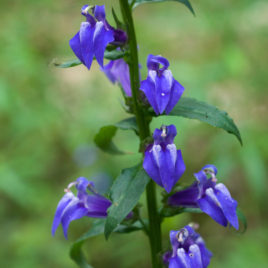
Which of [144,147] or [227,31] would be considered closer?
[144,147]

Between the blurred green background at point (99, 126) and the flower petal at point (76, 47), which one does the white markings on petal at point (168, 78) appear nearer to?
the flower petal at point (76, 47)

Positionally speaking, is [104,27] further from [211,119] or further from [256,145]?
[256,145]

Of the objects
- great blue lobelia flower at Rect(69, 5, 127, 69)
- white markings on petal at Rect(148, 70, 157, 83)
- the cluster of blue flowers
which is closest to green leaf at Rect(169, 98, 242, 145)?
the cluster of blue flowers

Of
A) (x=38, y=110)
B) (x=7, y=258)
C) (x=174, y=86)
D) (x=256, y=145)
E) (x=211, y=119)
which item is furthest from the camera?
(x=38, y=110)

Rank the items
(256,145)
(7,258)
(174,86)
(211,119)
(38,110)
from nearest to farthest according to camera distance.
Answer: (174,86)
(211,119)
(256,145)
(7,258)
(38,110)

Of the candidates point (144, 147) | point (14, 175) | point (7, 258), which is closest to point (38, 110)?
point (14, 175)

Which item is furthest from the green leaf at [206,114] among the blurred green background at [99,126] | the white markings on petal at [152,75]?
the blurred green background at [99,126]

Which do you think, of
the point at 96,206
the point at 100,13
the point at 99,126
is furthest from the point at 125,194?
the point at 99,126

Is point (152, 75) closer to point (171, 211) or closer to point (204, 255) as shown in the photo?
point (171, 211)
